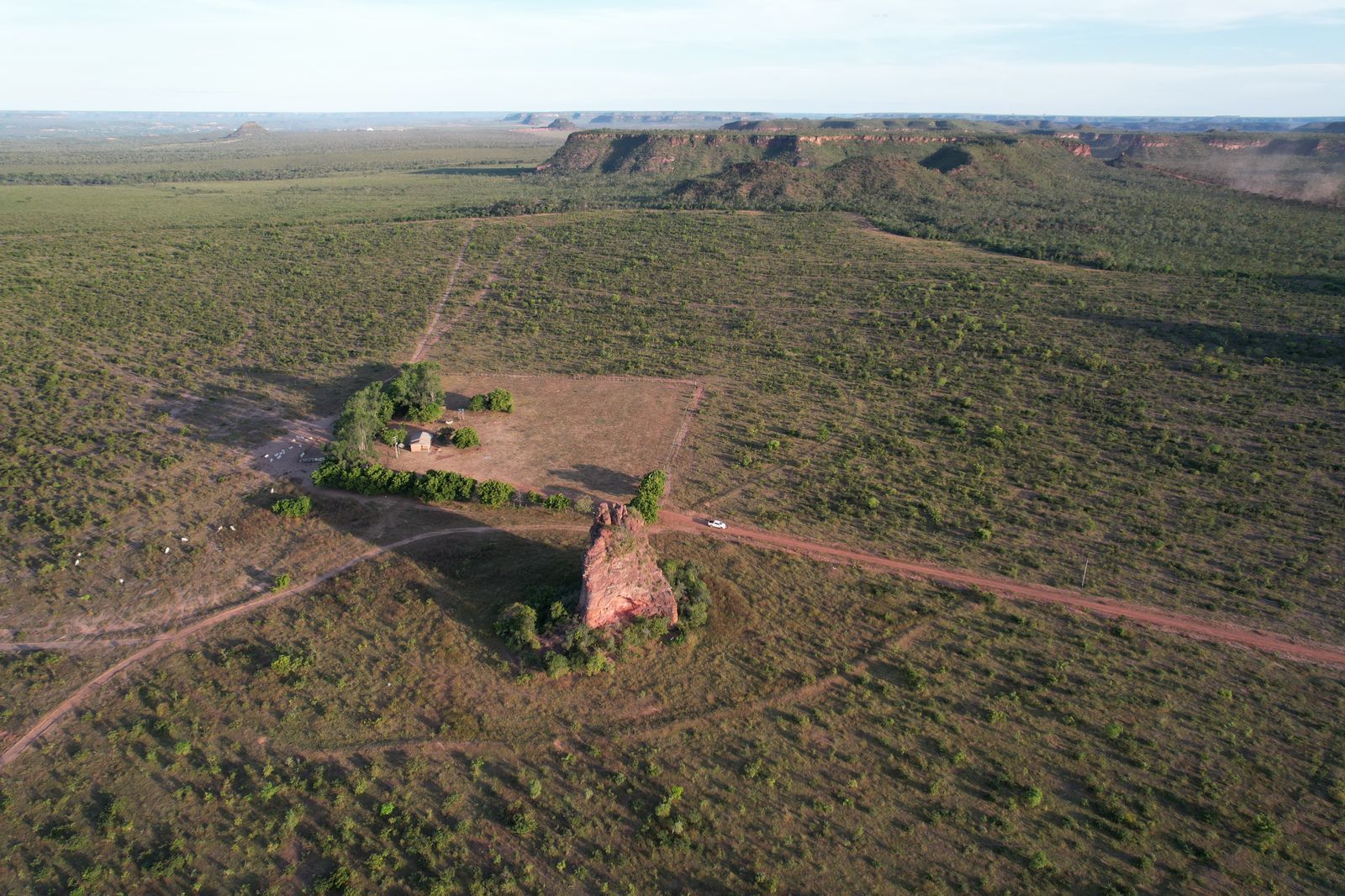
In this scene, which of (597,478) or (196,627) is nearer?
(196,627)

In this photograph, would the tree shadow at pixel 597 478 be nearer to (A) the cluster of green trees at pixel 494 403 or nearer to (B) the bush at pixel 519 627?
(A) the cluster of green trees at pixel 494 403

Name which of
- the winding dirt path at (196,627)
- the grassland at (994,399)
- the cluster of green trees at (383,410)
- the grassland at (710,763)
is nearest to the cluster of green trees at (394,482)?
the cluster of green trees at (383,410)

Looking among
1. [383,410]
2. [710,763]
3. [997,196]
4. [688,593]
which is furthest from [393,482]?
[997,196]

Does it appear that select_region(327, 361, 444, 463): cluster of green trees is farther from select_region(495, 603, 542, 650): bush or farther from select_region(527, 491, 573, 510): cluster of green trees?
select_region(495, 603, 542, 650): bush

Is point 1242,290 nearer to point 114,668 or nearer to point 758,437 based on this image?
point 758,437

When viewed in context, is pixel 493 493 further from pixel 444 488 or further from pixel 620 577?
pixel 620 577

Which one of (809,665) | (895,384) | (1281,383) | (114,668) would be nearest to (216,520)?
(114,668)
